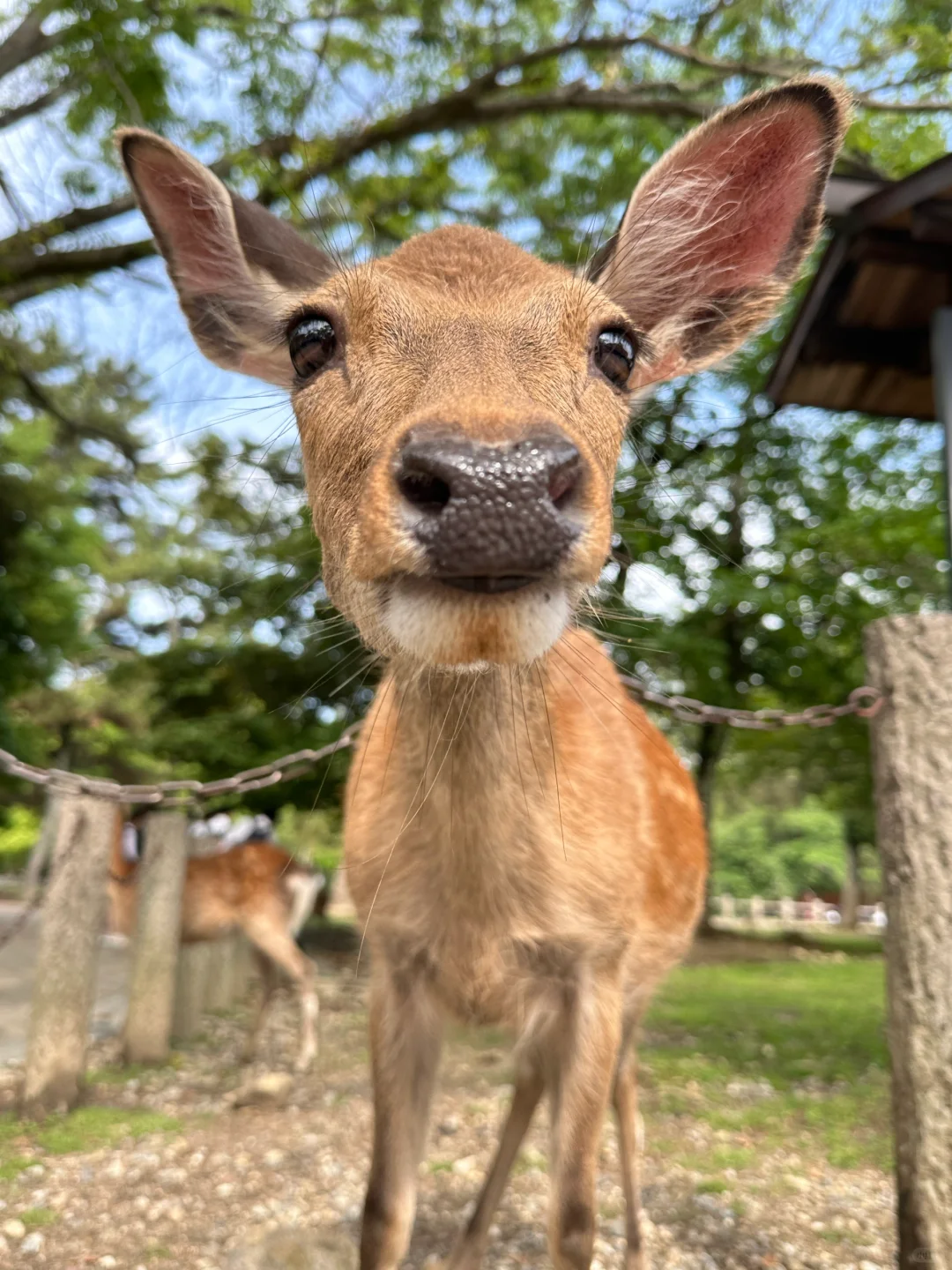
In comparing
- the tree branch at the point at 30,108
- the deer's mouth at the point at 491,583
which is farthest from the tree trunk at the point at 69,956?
the tree branch at the point at 30,108

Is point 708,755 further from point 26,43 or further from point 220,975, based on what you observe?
point 26,43

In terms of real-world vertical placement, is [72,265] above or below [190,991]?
above

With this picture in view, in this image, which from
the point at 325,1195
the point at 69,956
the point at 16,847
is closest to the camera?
the point at 325,1195

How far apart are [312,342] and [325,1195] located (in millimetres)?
3200

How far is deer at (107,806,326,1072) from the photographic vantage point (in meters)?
6.12

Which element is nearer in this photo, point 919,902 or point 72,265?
point 919,902

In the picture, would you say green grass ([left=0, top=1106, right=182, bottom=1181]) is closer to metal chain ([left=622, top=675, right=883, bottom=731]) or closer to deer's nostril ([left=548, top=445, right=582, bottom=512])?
metal chain ([left=622, top=675, right=883, bottom=731])

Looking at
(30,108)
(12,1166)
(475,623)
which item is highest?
(30,108)

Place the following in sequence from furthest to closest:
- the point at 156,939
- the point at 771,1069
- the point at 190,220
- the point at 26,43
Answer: the point at 26,43 → the point at 771,1069 → the point at 156,939 → the point at 190,220

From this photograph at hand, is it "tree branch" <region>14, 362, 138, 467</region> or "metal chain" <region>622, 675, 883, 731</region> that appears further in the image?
"tree branch" <region>14, 362, 138, 467</region>

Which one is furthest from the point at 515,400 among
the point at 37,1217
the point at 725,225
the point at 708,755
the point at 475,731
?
the point at 708,755

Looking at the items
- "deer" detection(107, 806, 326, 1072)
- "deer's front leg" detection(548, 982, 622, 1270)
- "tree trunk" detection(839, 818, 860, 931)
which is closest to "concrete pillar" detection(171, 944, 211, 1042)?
"deer" detection(107, 806, 326, 1072)

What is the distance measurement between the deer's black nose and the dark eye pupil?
71 cm

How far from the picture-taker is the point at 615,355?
6.66 ft
